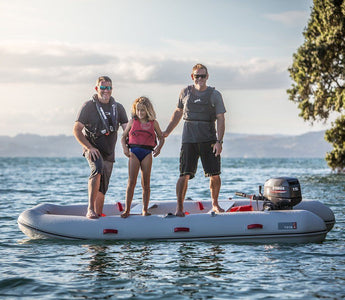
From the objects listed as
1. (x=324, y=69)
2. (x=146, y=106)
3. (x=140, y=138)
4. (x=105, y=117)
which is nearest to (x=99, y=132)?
(x=105, y=117)

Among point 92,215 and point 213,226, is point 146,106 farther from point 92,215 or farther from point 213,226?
point 213,226

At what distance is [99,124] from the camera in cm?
809

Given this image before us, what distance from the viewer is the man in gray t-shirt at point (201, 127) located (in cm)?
802

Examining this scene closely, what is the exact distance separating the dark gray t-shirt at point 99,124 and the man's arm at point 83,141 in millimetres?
76

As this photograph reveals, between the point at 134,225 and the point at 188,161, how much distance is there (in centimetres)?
123

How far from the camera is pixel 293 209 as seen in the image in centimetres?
891

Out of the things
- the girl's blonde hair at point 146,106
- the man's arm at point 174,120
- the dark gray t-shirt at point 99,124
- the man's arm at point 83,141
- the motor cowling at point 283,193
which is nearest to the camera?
the girl's blonde hair at point 146,106

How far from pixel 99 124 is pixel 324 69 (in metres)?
18.9

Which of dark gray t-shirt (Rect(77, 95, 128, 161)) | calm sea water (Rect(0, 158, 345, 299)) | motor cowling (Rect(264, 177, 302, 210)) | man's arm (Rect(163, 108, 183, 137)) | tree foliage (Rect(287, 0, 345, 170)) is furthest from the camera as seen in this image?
tree foliage (Rect(287, 0, 345, 170))

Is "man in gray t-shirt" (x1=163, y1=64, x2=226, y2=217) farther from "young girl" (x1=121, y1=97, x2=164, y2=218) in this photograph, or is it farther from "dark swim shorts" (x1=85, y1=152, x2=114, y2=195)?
"dark swim shorts" (x1=85, y1=152, x2=114, y2=195)

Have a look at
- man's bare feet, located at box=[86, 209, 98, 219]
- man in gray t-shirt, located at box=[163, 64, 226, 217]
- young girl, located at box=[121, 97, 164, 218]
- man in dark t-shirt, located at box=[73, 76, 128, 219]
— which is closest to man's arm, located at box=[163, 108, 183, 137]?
man in gray t-shirt, located at box=[163, 64, 226, 217]

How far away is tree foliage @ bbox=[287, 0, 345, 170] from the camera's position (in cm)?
2405

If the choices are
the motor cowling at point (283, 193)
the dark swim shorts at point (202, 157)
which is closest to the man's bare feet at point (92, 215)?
the dark swim shorts at point (202, 157)

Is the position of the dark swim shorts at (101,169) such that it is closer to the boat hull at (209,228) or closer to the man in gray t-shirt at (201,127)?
the boat hull at (209,228)
